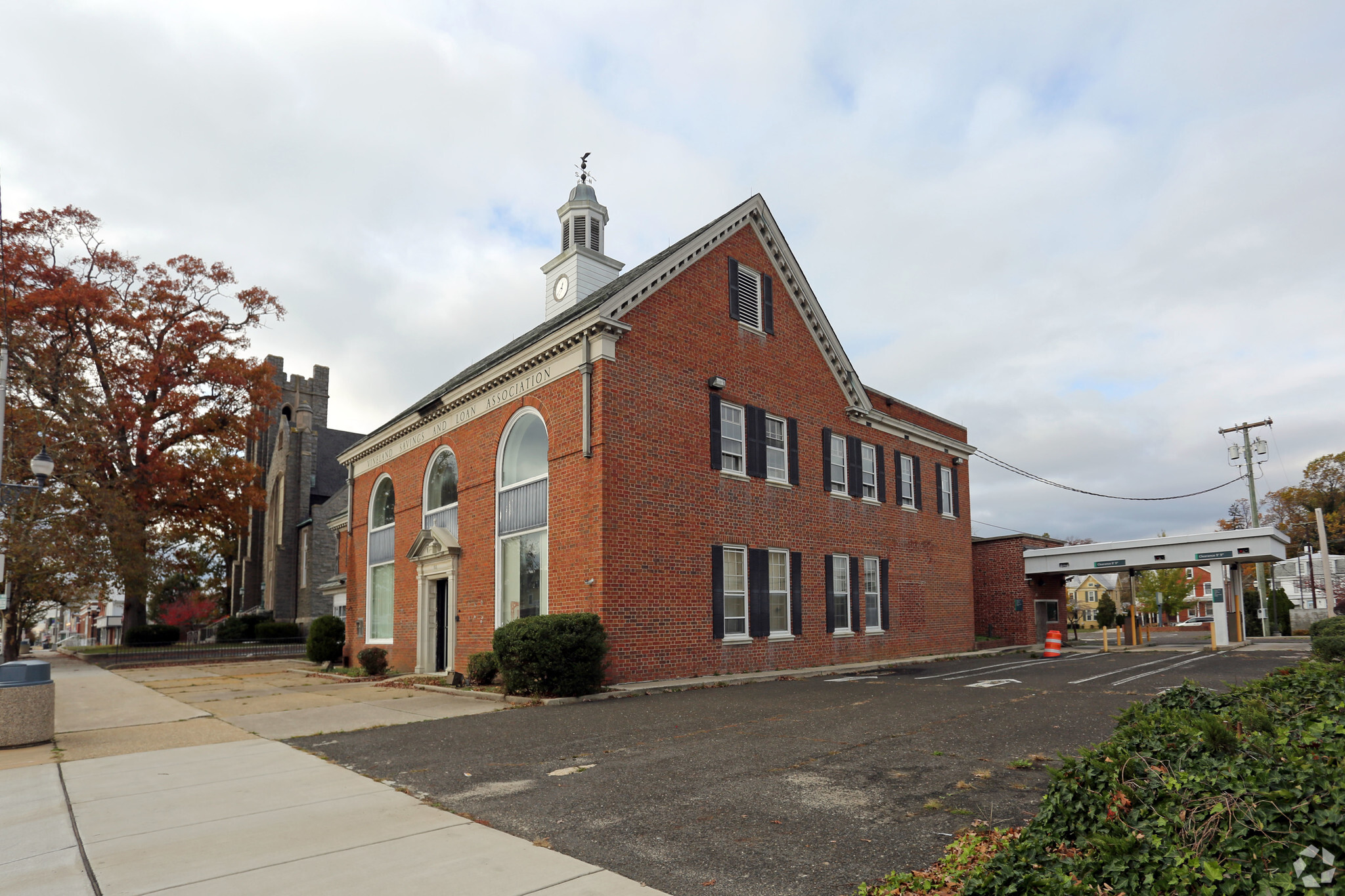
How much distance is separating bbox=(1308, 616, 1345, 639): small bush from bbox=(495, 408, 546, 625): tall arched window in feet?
47.6

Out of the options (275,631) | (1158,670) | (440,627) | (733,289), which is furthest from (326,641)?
(1158,670)

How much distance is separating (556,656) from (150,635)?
35.5 metres

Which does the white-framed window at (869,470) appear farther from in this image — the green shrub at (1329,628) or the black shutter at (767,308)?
the green shrub at (1329,628)

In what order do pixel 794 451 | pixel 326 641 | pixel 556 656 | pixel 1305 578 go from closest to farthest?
pixel 556 656 → pixel 794 451 → pixel 326 641 → pixel 1305 578

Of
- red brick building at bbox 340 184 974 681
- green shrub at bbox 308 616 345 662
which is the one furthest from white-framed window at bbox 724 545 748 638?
green shrub at bbox 308 616 345 662

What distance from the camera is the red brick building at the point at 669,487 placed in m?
16.3

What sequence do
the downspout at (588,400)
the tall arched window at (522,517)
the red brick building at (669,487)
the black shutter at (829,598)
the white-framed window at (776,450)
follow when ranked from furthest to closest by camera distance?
the black shutter at (829,598) < the white-framed window at (776,450) < the tall arched window at (522,517) < the red brick building at (669,487) < the downspout at (588,400)

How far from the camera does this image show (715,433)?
18.3 metres

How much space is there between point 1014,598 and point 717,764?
2681cm

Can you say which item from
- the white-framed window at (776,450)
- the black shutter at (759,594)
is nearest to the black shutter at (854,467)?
the white-framed window at (776,450)

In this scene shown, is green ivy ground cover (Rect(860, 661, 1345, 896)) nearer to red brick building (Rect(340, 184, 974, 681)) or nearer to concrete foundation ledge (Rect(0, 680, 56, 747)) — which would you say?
concrete foundation ledge (Rect(0, 680, 56, 747))

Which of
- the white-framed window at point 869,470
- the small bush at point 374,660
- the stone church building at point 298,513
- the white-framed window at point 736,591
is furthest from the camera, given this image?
the stone church building at point 298,513

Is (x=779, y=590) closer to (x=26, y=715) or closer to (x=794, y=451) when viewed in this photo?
(x=794, y=451)

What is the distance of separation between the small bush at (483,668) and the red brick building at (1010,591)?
2139cm
